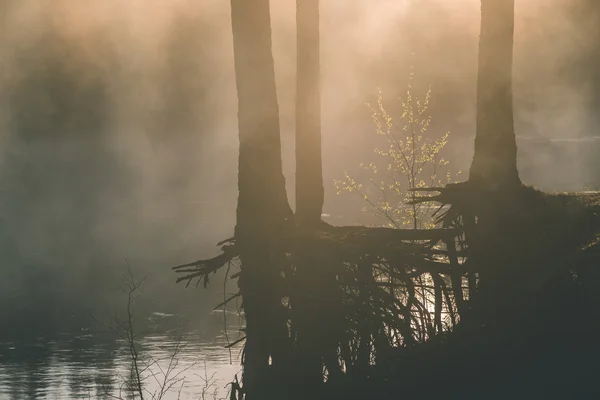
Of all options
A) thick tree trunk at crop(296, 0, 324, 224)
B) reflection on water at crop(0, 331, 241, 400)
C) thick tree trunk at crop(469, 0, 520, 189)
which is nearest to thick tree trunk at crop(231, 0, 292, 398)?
thick tree trunk at crop(296, 0, 324, 224)

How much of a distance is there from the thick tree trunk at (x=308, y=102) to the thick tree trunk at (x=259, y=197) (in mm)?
1645

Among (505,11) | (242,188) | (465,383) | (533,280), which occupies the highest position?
(505,11)

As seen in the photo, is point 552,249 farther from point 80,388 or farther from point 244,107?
point 80,388

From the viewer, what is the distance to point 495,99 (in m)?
17.2

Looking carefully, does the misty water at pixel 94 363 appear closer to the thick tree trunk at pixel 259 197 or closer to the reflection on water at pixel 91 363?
the reflection on water at pixel 91 363

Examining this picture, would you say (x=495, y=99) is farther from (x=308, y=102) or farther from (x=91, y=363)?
(x=91, y=363)

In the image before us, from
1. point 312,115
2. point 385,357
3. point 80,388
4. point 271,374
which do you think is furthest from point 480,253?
point 80,388

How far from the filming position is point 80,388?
115688 millimetres

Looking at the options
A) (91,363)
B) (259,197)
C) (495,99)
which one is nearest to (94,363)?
(91,363)

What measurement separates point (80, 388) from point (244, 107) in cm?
10490

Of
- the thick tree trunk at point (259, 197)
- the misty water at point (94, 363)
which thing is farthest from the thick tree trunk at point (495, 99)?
the misty water at point (94, 363)

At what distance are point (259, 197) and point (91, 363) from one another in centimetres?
12259

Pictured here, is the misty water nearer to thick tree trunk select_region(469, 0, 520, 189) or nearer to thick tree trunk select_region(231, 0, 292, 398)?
thick tree trunk select_region(231, 0, 292, 398)

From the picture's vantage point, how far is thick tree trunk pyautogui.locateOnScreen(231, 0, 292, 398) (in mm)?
15359
